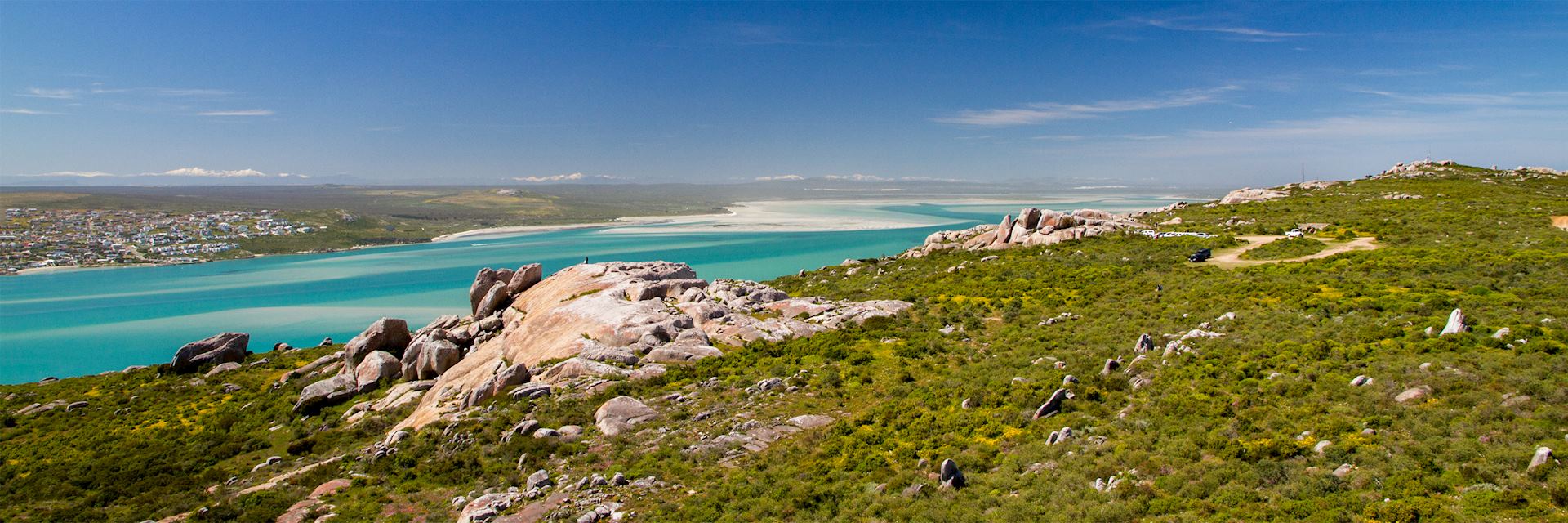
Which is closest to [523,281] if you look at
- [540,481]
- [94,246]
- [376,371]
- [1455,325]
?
[376,371]

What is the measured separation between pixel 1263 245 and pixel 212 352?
76.2 meters

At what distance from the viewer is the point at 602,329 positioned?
3038 centimetres

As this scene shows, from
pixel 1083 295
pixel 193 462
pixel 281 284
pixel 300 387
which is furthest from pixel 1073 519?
pixel 281 284

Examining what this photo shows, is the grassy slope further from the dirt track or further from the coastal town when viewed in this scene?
the coastal town

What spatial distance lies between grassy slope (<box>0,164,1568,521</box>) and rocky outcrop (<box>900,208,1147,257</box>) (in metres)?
15.4

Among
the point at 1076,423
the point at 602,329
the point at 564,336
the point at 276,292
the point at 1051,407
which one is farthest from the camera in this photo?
the point at 276,292

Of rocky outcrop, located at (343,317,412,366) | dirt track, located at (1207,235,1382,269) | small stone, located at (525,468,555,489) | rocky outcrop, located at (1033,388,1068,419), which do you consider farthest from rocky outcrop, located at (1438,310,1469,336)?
rocky outcrop, located at (343,317,412,366)

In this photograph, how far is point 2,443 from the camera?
113ft

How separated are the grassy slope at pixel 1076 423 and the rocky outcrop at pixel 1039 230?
15414 millimetres

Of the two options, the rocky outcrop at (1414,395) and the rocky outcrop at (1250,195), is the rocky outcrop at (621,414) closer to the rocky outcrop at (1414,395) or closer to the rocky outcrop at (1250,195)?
the rocky outcrop at (1414,395)

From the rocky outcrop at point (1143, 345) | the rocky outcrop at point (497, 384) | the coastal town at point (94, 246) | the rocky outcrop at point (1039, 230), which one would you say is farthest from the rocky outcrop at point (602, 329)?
the coastal town at point (94, 246)

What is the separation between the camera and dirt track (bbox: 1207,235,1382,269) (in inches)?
1455

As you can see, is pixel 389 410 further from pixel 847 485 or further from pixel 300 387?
pixel 847 485

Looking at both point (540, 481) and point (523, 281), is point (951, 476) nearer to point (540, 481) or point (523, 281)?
point (540, 481)
